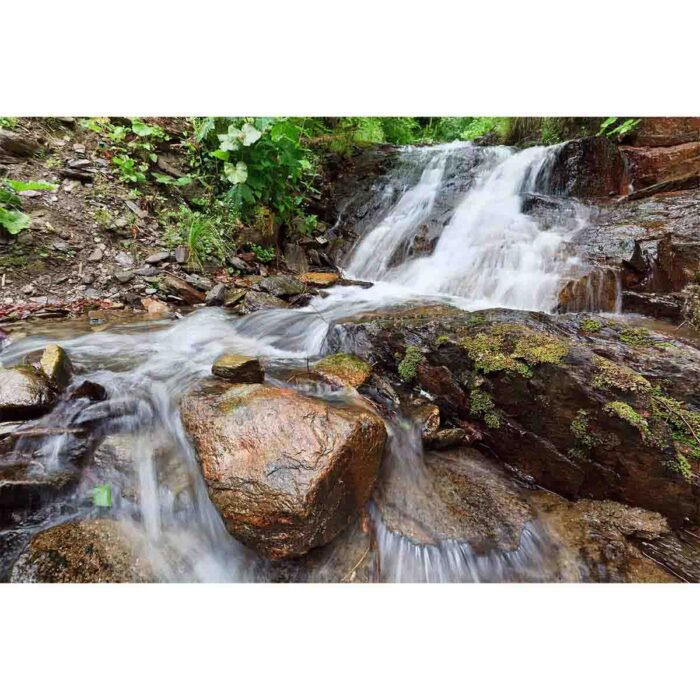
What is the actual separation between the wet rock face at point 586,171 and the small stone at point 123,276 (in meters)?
6.00

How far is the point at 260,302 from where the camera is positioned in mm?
4355

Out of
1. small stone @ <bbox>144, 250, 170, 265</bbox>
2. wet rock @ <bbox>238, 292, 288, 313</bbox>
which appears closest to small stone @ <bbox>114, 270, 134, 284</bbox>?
small stone @ <bbox>144, 250, 170, 265</bbox>

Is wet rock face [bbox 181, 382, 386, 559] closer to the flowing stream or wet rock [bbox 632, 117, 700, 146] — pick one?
the flowing stream

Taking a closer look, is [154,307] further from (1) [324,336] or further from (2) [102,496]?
(2) [102,496]

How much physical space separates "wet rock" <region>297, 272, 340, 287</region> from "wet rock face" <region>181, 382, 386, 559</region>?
3.20m

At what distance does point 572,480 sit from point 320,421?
1578 millimetres

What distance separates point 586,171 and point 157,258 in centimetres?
604

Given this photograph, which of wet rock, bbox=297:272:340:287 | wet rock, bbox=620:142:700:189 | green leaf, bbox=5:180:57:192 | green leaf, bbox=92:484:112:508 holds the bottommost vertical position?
green leaf, bbox=92:484:112:508

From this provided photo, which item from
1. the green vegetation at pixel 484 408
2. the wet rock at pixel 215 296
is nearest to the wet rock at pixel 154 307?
the wet rock at pixel 215 296

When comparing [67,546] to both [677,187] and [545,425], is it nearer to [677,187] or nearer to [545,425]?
[545,425]

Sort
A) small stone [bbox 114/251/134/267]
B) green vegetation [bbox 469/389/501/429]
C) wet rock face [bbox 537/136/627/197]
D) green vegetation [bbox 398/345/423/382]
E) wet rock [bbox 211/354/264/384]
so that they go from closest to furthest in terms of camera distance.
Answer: green vegetation [bbox 469/389/501/429] < wet rock [bbox 211/354/264/384] < green vegetation [bbox 398/345/423/382] < small stone [bbox 114/251/134/267] < wet rock face [bbox 537/136/627/197]

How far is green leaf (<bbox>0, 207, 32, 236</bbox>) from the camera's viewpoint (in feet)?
11.3

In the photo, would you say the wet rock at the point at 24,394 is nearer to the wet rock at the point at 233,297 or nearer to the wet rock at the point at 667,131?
the wet rock at the point at 233,297

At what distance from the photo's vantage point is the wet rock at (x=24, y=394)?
2.07 meters
